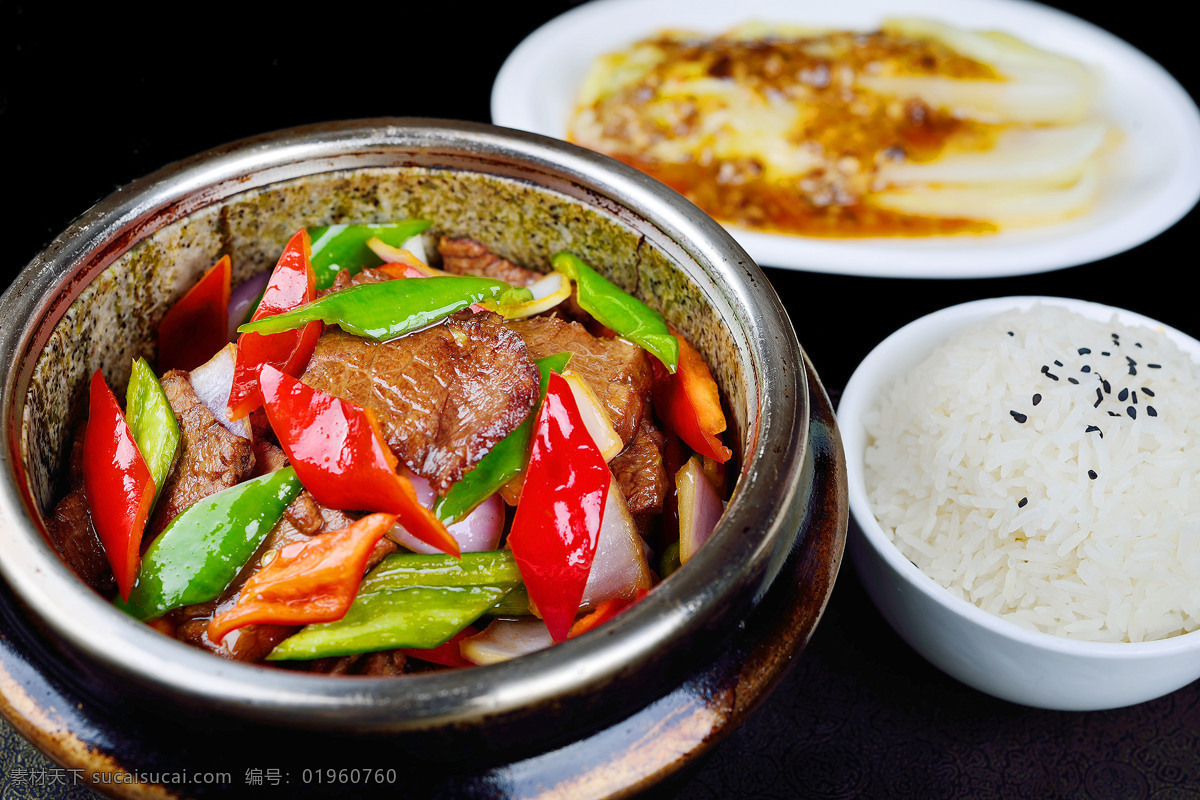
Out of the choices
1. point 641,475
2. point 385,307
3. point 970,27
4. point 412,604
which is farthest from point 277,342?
point 970,27

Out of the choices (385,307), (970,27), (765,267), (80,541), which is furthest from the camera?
(970,27)

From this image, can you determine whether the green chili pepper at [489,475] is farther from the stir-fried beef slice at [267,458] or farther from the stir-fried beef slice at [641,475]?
the stir-fried beef slice at [267,458]

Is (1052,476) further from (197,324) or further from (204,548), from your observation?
(197,324)

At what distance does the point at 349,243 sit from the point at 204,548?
0.68 m

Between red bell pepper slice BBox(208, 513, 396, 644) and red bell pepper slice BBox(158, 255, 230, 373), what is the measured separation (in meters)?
0.62

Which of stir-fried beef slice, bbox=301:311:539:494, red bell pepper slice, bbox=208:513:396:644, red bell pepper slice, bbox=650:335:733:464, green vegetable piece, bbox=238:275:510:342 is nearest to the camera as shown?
red bell pepper slice, bbox=208:513:396:644

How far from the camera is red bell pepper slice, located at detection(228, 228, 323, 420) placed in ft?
4.98

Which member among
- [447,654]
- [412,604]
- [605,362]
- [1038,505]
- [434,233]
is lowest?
[1038,505]

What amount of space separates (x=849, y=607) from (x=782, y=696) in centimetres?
28

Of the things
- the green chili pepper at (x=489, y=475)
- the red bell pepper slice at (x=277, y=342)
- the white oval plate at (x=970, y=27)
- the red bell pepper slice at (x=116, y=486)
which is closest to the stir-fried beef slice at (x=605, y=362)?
the green chili pepper at (x=489, y=475)

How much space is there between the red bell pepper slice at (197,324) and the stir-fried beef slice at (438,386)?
0.34 meters

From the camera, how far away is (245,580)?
4.48ft

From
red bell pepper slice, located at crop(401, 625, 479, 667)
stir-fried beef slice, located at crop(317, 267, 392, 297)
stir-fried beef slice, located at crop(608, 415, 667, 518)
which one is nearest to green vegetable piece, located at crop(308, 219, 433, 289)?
stir-fried beef slice, located at crop(317, 267, 392, 297)

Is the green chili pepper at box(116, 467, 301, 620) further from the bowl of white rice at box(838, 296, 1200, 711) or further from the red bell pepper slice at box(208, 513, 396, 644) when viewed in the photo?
the bowl of white rice at box(838, 296, 1200, 711)
